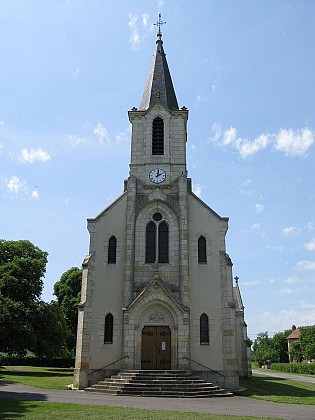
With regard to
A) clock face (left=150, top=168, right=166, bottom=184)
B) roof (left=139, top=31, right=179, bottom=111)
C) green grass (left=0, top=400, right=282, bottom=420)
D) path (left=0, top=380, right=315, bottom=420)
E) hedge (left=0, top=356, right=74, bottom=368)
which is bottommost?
path (left=0, top=380, right=315, bottom=420)

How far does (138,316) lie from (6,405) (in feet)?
35.9

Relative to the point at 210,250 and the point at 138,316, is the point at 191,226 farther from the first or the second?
the point at 138,316

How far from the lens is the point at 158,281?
24.6 meters

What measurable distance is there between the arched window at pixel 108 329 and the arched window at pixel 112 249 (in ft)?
11.2

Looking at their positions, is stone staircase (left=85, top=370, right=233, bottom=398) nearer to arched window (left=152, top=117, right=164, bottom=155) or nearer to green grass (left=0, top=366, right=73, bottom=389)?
green grass (left=0, top=366, right=73, bottom=389)

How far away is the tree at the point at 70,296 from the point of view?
47312 millimetres

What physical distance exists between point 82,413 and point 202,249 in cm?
1484

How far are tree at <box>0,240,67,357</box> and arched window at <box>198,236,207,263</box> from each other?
49.7 ft

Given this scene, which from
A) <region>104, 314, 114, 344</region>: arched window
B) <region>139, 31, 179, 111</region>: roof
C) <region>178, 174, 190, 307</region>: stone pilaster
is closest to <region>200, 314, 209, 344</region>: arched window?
<region>178, 174, 190, 307</region>: stone pilaster

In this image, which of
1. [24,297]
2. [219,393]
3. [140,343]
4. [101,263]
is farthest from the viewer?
[24,297]

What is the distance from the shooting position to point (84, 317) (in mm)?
24453

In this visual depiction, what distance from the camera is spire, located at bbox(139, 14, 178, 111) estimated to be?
102 feet

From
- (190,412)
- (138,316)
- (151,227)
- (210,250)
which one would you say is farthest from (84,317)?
(190,412)

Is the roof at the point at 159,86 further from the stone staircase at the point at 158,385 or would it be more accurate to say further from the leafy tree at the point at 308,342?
the leafy tree at the point at 308,342
